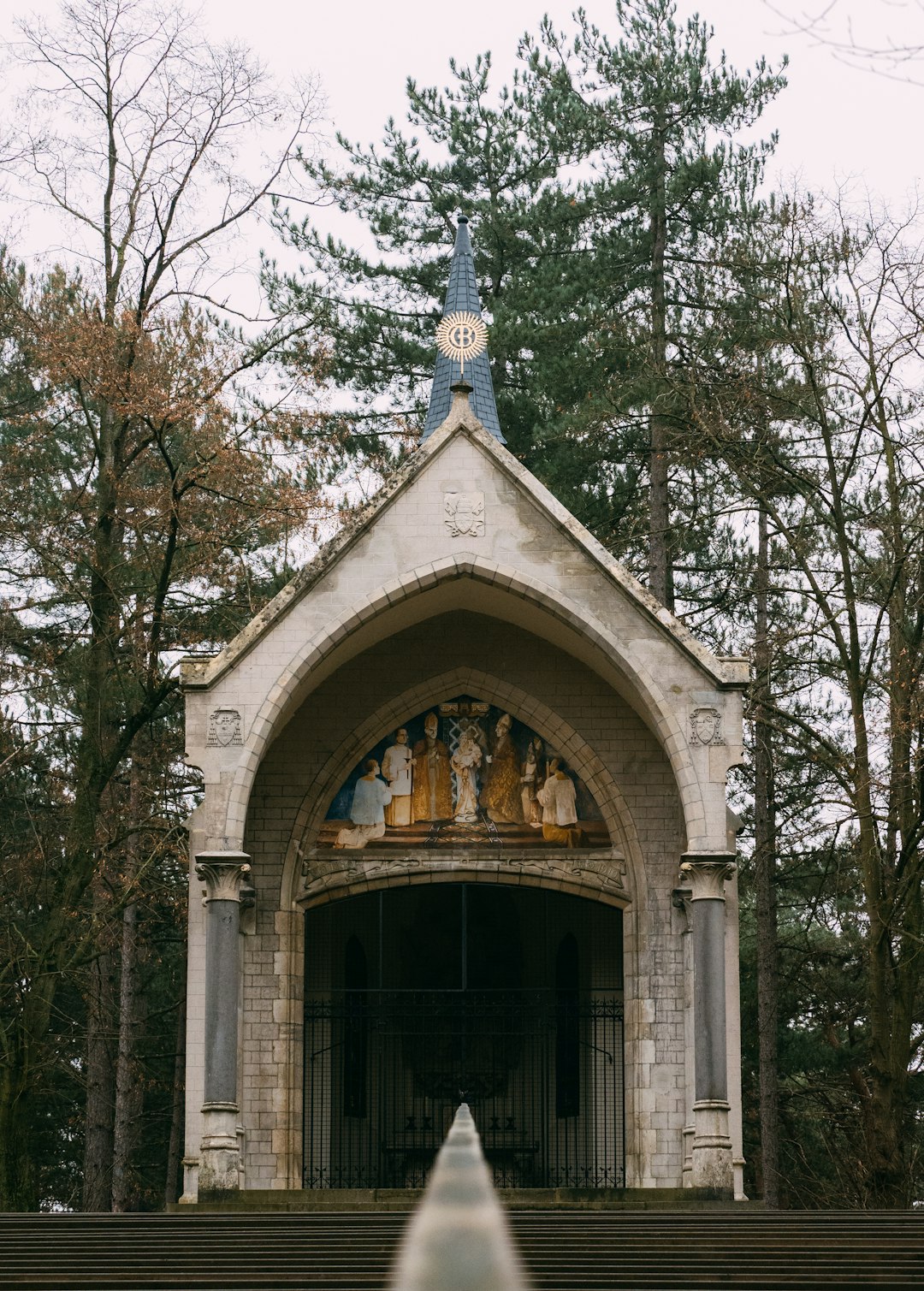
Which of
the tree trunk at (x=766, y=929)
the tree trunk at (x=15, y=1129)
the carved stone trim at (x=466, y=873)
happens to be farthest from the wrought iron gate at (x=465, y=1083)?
the tree trunk at (x=766, y=929)

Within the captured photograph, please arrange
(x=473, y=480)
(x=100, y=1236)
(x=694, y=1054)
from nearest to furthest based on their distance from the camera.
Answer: (x=100, y=1236) < (x=694, y=1054) < (x=473, y=480)

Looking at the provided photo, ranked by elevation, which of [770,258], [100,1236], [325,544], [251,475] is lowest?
[100,1236]

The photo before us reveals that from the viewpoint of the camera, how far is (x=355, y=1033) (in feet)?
64.2

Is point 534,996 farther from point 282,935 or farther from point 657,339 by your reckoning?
point 657,339

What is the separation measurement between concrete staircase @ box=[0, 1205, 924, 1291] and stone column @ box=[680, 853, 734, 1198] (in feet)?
9.15

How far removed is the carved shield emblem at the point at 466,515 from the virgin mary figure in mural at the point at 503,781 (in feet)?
8.48

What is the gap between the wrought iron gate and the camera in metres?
18.8

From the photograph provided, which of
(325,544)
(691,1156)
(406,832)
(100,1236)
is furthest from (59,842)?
(100,1236)

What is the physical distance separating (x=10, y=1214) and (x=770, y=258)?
1288 cm

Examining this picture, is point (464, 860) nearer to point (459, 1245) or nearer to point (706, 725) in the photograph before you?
point (706, 725)

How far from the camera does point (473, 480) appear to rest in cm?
1706

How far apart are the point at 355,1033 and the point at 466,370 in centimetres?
720

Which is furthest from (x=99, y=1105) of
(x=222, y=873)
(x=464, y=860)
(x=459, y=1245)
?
(x=459, y=1245)

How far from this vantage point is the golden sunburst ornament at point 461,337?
63.4 feet
